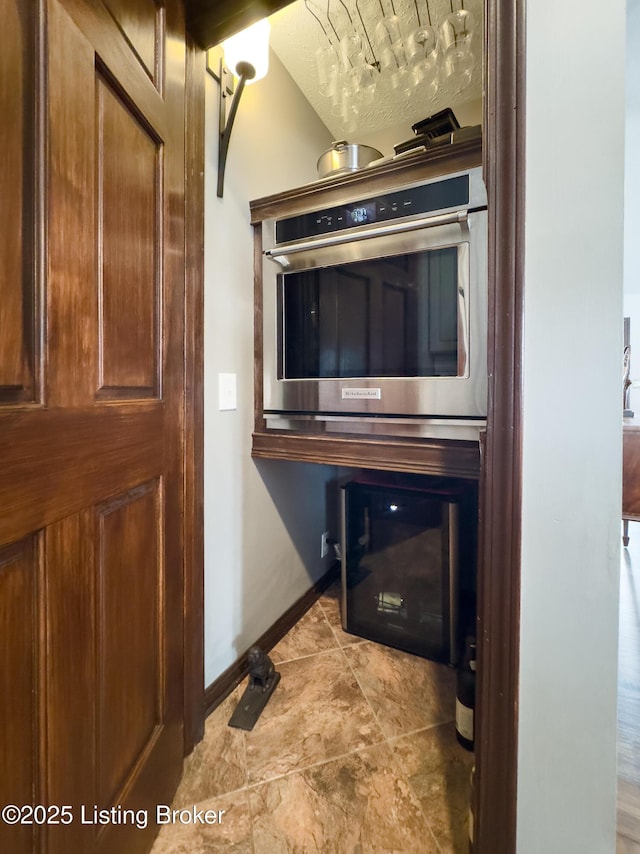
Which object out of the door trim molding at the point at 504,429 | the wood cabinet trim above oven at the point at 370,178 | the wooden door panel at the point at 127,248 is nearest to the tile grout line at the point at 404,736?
the door trim molding at the point at 504,429

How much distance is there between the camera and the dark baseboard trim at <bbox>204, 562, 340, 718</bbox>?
3.66ft

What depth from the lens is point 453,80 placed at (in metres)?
1.52

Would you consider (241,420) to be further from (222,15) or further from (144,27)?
(222,15)

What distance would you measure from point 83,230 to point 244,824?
1244 mm

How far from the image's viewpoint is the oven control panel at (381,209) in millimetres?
941

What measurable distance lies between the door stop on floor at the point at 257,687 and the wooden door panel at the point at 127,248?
942 millimetres

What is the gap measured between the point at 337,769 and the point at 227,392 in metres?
1.08

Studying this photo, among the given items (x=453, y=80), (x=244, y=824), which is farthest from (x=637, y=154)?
(x=244, y=824)

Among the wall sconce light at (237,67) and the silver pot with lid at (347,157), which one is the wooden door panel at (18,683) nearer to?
the wall sconce light at (237,67)

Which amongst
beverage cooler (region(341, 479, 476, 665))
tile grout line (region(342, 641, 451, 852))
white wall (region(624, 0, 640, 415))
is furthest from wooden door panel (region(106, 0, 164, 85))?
tile grout line (region(342, 641, 451, 852))

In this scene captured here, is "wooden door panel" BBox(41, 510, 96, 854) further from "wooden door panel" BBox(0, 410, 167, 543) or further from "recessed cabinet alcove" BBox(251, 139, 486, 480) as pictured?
"recessed cabinet alcove" BBox(251, 139, 486, 480)

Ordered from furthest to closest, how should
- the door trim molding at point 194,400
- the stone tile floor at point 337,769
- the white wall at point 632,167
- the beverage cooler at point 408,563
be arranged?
the beverage cooler at point 408,563 → the white wall at point 632,167 → the door trim molding at point 194,400 → the stone tile floor at point 337,769

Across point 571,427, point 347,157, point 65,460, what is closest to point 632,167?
point 347,157

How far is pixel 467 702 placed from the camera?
3.11 feet
